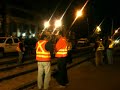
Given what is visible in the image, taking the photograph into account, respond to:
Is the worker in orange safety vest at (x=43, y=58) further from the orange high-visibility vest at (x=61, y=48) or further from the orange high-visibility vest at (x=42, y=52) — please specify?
the orange high-visibility vest at (x=61, y=48)

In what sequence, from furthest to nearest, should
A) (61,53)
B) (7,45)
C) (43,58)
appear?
1. (7,45)
2. (61,53)
3. (43,58)

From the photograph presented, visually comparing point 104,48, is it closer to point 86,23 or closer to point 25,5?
point 25,5

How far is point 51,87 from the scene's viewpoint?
1129cm

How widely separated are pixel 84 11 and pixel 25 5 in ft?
76.7

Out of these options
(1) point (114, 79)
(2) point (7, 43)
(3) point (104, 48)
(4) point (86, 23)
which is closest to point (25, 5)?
(4) point (86, 23)

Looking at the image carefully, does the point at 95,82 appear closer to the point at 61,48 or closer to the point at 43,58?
the point at 61,48

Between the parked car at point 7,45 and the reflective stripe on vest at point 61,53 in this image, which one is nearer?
the reflective stripe on vest at point 61,53

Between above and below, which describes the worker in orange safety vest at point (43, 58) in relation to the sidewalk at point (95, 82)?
above

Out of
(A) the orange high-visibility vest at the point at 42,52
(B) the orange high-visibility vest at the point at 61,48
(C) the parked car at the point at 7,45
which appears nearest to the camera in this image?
(A) the orange high-visibility vest at the point at 42,52

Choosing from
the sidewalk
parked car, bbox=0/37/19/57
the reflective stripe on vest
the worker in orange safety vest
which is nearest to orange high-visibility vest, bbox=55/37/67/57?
the reflective stripe on vest

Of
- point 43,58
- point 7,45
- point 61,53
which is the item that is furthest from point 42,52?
point 7,45

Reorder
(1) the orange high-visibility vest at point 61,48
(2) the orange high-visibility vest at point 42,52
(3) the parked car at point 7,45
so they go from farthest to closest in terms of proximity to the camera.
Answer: (3) the parked car at point 7,45
(1) the orange high-visibility vest at point 61,48
(2) the orange high-visibility vest at point 42,52

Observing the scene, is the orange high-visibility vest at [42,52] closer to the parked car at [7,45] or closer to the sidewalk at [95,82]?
the sidewalk at [95,82]

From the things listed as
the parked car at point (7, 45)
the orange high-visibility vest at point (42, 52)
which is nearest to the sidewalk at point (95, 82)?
the orange high-visibility vest at point (42, 52)
